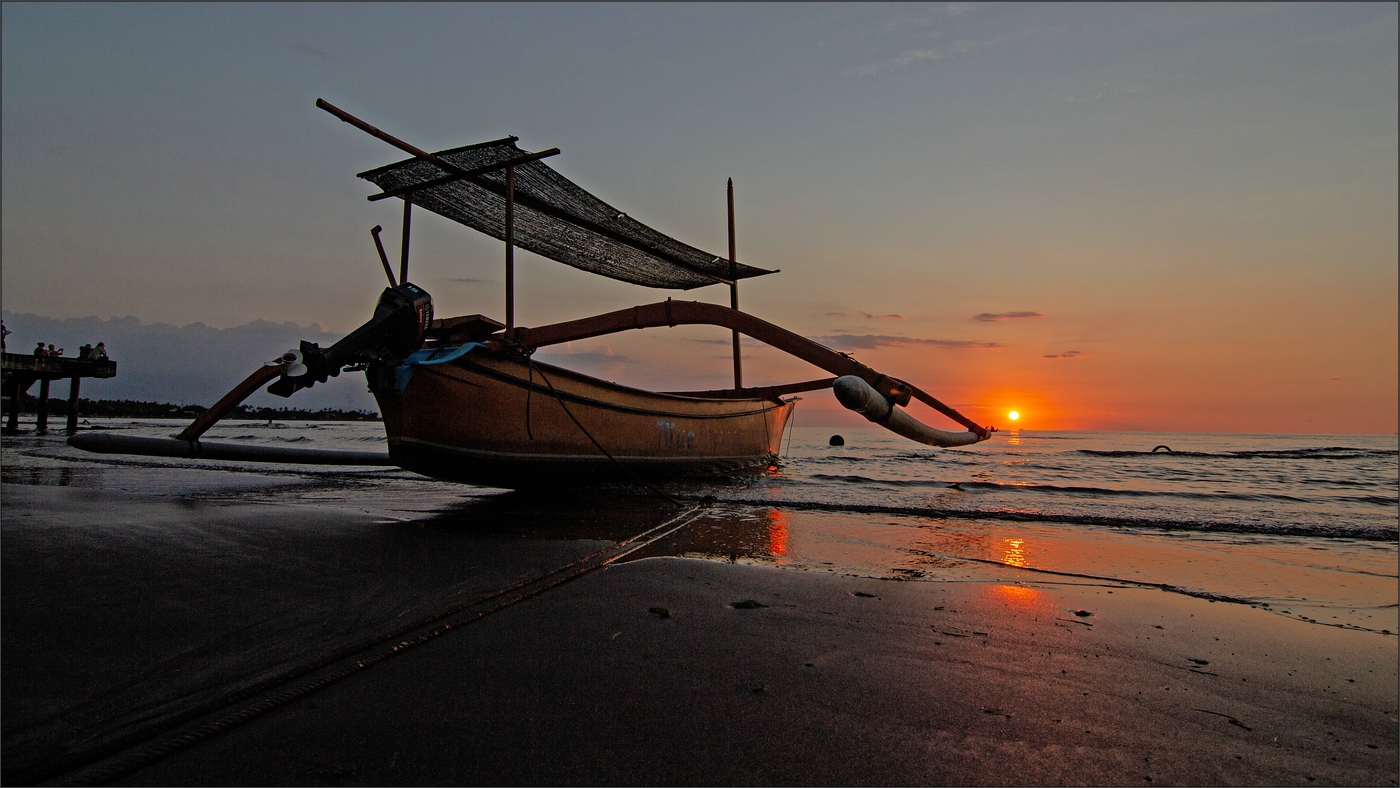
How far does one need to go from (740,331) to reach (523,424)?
3.55m

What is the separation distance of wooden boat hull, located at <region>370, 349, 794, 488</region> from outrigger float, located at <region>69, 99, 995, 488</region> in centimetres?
2

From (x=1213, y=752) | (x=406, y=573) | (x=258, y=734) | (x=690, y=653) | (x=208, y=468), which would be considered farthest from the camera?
(x=208, y=468)

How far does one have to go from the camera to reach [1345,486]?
45.1 ft

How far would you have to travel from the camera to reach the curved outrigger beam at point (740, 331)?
8.27 metres

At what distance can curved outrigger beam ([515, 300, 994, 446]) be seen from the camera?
27.1 feet

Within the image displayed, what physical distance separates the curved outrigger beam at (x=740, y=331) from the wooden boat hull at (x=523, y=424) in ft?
2.71

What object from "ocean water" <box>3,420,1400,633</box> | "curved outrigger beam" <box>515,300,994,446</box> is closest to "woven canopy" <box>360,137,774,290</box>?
"curved outrigger beam" <box>515,300,994,446</box>

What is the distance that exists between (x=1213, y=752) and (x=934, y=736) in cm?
85

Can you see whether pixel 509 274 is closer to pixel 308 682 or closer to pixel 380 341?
pixel 380 341

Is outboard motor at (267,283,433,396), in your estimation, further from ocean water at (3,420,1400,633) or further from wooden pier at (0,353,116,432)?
wooden pier at (0,353,116,432)

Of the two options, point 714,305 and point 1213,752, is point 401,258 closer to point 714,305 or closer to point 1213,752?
point 714,305

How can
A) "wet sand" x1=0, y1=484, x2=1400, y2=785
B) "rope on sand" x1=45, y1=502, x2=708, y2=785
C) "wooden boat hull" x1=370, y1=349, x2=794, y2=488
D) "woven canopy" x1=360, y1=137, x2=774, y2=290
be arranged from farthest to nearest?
1. "woven canopy" x1=360, y1=137, x2=774, y2=290
2. "wooden boat hull" x1=370, y1=349, x2=794, y2=488
3. "wet sand" x1=0, y1=484, x2=1400, y2=785
4. "rope on sand" x1=45, y1=502, x2=708, y2=785

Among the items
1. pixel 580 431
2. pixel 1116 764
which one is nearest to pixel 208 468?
pixel 580 431

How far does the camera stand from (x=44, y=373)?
21625 millimetres
